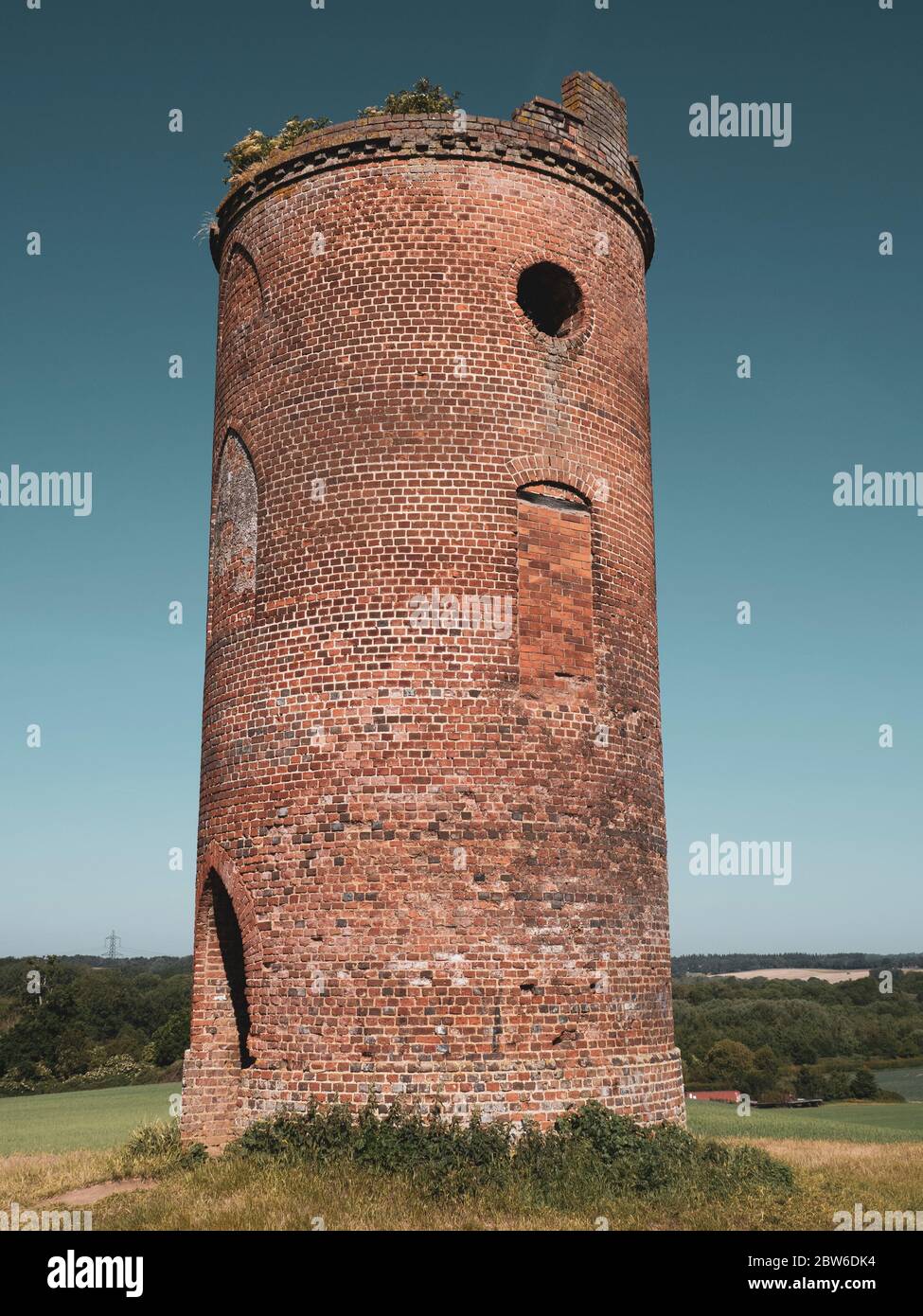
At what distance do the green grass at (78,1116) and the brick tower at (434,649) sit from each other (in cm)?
700

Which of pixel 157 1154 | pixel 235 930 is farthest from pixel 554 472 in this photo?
pixel 157 1154

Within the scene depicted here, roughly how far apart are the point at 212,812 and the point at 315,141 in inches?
296

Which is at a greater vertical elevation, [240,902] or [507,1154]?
[240,902]

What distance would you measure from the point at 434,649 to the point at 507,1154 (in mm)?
4605

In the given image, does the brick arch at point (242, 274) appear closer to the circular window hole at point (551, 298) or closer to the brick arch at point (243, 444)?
the brick arch at point (243, 444)

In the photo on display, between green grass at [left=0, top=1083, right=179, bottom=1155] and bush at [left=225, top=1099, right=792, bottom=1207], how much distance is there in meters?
6.67

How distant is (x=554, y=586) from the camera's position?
11.2m

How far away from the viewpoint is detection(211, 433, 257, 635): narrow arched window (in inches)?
468

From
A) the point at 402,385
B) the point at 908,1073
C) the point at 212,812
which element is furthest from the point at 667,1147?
the point at 908,1073

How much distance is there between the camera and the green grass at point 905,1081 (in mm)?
39812

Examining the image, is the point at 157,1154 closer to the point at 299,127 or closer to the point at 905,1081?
the point at 299,127

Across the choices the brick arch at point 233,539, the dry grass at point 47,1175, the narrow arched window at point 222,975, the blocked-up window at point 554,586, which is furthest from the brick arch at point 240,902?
the blocked-up window at point 554,586

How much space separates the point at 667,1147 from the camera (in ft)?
32.2
